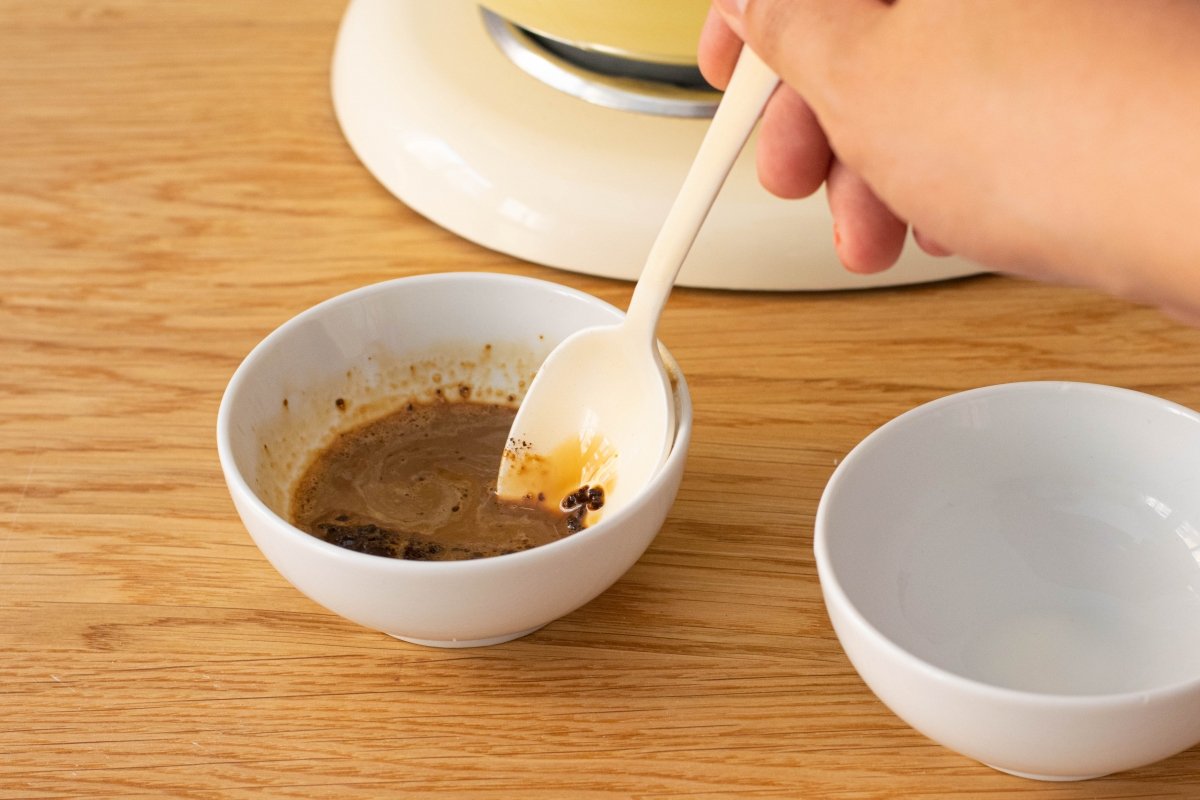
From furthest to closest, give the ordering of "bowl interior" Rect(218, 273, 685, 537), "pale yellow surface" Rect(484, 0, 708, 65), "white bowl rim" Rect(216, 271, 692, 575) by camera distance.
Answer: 1. "pale yellow surface" Rect(484, 0, 708, 65)
2. "bowl interior" Rect(218, 273, 685, 537)
3. "white bowl rim" Rect(216, 271, 692, 575)

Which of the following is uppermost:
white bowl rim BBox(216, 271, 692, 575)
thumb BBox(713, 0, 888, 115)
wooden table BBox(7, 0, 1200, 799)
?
thumb BBox(713, 0, 888, 115)

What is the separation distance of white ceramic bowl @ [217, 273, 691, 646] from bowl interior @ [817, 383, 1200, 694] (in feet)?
0.35

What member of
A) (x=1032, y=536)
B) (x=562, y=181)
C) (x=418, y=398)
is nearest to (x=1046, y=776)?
(x=1032, y=536)

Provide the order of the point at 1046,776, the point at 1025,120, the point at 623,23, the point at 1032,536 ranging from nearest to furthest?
the point at 1025,120 → the point at 1046,776 → the point at 1032,536 → the point at 623,23

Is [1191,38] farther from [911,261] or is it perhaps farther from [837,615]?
[911,261]

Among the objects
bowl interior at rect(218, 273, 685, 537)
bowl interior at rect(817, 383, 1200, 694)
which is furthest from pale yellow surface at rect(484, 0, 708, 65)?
bowl interior at rect(817, 383, 1200, 694)

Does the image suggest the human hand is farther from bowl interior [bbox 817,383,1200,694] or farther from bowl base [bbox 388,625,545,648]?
bowl base [bbox 388,625,545,648]

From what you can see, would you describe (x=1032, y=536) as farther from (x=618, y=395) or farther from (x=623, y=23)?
(x=623, y=23)

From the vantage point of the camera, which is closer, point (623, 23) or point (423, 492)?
point (423, 492)

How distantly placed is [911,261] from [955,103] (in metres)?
0.39

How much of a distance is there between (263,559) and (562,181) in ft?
1.04

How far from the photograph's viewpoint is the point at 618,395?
2.16 feet

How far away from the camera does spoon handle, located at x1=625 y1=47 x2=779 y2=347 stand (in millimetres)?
603

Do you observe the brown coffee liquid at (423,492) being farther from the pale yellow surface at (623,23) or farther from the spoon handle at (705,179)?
the pale yellow surface at (623,23)
